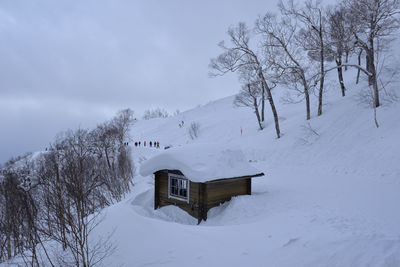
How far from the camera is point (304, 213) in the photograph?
8078mm

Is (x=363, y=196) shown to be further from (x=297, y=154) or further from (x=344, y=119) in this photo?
(x=344, y=119)

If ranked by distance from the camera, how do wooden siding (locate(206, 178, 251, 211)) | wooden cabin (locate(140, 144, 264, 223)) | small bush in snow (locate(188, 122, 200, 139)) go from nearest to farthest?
wooden cabin (locate(140, 144, 264, 223)) → wooden siding (locate(206, 178, 251, 211)) → small bush in snow (locate(188, 122, 200, 139))

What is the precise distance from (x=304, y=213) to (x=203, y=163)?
13.9ft

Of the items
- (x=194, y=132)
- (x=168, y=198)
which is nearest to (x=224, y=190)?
(x=168, y=198)

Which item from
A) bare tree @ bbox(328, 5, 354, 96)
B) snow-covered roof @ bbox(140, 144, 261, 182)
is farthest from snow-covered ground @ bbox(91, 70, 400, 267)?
bare tree @ bbox(328, 5, 354, 96)

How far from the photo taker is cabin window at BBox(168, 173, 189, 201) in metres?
11.0

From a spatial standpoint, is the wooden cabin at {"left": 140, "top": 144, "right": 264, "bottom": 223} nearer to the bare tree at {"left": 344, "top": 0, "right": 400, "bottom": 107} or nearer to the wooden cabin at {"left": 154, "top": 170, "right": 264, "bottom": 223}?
the wooden cabin at {"left": 154, "top": 170, "right": 264, "bottom": 223}

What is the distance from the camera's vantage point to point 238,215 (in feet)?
32.2

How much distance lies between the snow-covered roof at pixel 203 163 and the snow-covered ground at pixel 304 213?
106 cm

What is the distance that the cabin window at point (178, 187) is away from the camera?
1098 centimetres

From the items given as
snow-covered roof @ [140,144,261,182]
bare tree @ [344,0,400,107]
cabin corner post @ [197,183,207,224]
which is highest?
bare tree @ [344,0,400,107]

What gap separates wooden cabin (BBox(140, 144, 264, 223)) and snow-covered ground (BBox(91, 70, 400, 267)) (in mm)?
497

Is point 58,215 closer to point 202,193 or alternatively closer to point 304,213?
point 202,193

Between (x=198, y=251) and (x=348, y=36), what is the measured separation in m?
17.0
